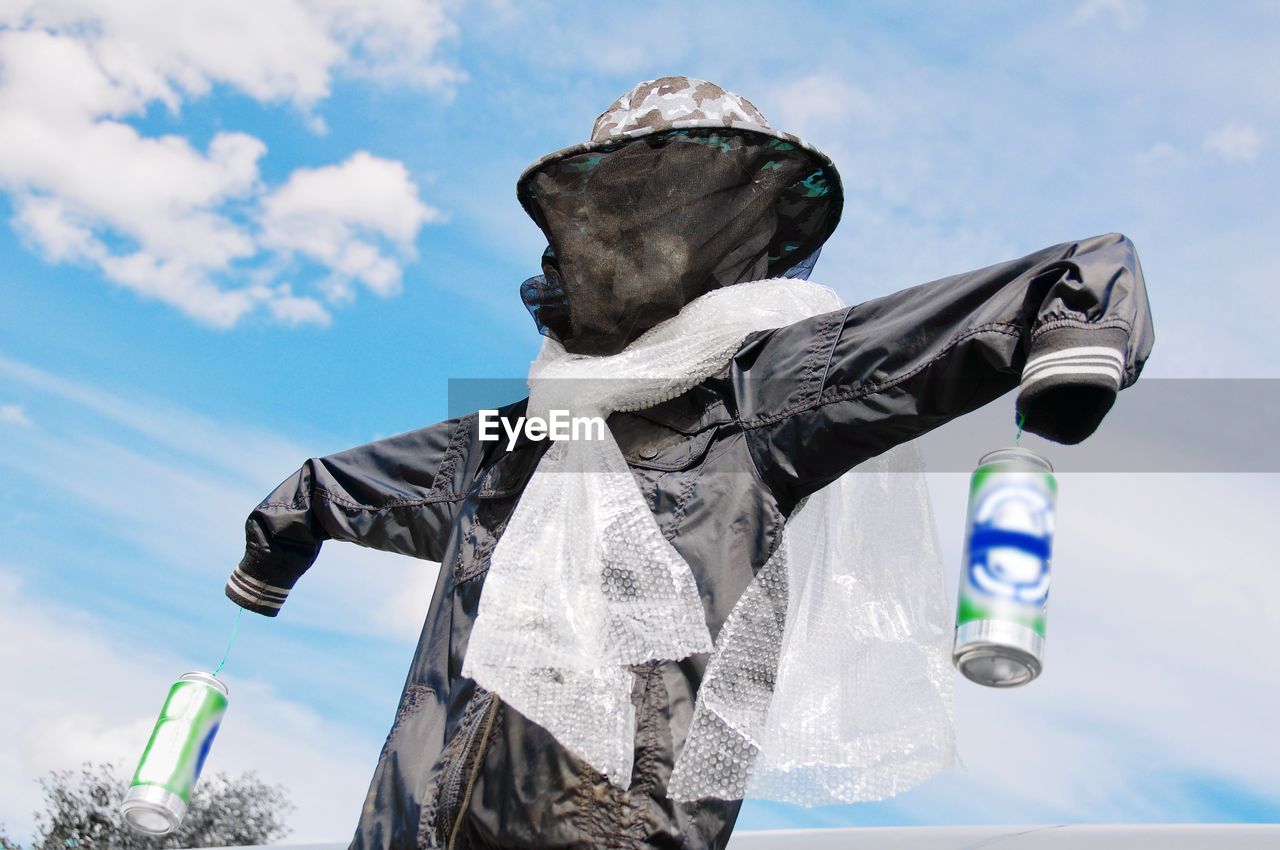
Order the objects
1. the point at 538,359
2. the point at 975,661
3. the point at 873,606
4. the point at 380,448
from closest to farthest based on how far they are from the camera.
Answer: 1. the point at 975,661
2. the point at 873,606
3. the point at 538,359
4. the point at 380,448

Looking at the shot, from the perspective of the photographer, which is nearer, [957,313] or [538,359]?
[957,313]

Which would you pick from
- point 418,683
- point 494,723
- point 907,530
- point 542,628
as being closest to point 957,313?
point 907,530

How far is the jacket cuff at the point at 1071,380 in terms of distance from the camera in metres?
2.11

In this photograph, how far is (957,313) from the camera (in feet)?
8.05

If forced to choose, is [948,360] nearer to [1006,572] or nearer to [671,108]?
[1006,572]

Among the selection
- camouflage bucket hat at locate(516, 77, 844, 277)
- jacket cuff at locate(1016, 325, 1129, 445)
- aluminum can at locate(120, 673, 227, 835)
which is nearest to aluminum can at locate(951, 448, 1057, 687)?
jacket cuff at locate(1016, 325, 1129, 445)

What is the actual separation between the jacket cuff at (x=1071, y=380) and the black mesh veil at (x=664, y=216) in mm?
920

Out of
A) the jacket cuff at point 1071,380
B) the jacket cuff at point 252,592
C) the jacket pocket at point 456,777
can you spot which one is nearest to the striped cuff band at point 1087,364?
the jacket cuff at point 1071,380

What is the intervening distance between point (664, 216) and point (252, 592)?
1.55m

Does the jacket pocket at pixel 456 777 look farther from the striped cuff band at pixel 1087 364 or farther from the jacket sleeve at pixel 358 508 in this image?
the striped cuff band at pixel 1087 364

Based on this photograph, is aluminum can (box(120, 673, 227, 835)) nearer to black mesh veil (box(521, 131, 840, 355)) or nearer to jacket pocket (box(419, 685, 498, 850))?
jacket pocket (box(419, 685, 498, 850))

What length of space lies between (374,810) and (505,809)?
381 millimetres

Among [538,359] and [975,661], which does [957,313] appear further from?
[538,359]

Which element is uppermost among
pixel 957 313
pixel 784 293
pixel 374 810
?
pixel 784 293
